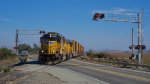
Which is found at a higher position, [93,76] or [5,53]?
[5,53]

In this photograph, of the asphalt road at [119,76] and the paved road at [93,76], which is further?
the asphalt road at [119,76]

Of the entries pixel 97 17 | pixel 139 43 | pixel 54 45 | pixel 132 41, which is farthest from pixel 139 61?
pixel 132 41

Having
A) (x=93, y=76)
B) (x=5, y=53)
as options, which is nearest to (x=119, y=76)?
(x=93, y=76)

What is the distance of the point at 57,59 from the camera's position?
48375 millimetres

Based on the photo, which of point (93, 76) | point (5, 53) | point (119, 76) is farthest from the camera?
point (5, 53)

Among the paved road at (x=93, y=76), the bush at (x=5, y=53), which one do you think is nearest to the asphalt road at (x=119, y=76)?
the paved road at (x=93, y=76)

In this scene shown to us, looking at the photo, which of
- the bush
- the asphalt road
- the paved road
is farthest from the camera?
the bush

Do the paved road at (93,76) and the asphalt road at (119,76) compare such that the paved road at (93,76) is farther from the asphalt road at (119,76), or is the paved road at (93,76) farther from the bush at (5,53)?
the bush at (5,53)

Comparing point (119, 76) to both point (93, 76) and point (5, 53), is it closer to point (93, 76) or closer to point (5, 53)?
point (93, 76)

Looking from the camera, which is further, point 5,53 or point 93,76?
point 5,53

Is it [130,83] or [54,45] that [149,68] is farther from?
[130,83]

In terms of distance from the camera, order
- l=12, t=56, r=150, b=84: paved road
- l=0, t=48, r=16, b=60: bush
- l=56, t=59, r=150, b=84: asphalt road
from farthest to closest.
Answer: l=0, t=48, r=16, b=60: bush
l=56, t=59, r=150, b=84: asphalt road
l=12, t=56, r=150, b=84: paved road

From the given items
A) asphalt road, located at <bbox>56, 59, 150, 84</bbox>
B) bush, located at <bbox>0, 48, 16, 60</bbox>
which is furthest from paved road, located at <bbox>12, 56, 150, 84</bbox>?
bush, located at <bbox>0, 48, 16, 60</bbox>

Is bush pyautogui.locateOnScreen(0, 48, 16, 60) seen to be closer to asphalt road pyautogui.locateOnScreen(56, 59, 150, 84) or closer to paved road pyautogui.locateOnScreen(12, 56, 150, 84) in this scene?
paved road pyautogui.locateOnScreen(12, 56, 150, 84)
